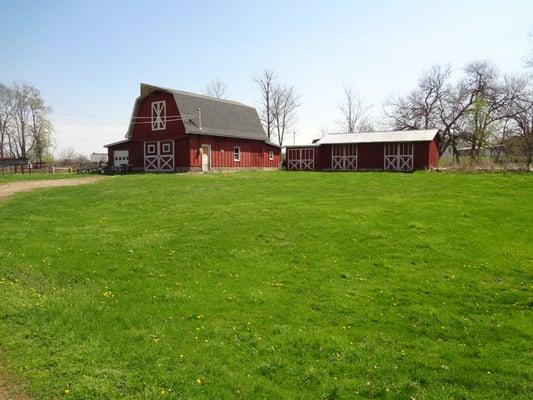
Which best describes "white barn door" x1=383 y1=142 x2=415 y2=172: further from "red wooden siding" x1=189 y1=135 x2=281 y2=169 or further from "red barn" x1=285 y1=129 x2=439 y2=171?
"red wooden siding" x1=189 y1=135 x2=281 y2=169

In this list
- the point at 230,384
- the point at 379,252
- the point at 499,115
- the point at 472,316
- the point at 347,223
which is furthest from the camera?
the point at 499,115

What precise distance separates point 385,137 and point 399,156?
2162 millimetres

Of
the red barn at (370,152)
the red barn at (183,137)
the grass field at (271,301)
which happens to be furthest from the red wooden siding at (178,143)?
the grass field at (271,301)

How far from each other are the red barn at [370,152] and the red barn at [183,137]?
4740mm

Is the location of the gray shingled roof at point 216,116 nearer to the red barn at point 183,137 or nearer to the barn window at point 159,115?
the red barn at point 183,137

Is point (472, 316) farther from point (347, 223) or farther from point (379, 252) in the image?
point (347, 223)

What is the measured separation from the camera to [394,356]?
6.59 m

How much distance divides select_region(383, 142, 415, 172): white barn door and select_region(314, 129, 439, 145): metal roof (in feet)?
1.64

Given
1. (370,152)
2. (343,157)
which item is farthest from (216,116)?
(370,152)

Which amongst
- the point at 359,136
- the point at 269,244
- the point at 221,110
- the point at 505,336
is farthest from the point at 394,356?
the point at 221,110

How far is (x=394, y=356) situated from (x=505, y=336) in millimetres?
1944

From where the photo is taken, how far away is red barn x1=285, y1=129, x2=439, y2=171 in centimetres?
3462

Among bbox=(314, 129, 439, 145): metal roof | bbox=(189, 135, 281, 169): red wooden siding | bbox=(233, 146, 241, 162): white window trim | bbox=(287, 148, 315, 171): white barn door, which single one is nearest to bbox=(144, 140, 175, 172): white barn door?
bbox=(189, 135, 281, 169): red wooden siding

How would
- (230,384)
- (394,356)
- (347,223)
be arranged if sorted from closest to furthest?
(230,384) < (394,356) < (347,223)
